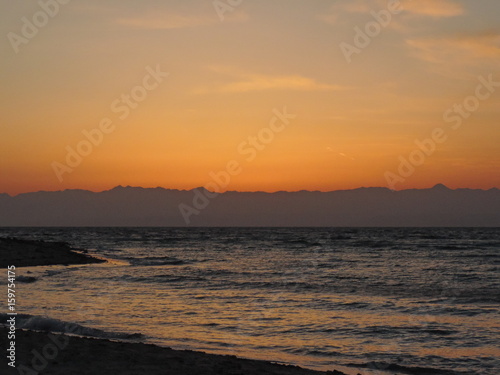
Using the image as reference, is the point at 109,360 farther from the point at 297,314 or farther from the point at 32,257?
the point at 32,257

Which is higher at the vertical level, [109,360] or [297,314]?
[109,360]

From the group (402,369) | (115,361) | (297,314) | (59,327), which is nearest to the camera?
(115,361)

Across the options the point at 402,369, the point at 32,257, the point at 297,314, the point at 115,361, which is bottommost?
the point at 32,257

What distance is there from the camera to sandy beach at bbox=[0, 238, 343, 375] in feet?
39.8

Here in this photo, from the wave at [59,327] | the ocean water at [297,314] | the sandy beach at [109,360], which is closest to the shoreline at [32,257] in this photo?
the ocean water at [297,314]

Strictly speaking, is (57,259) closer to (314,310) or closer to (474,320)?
(314,310)

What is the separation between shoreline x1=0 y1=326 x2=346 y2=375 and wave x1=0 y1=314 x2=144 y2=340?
99.0 inches

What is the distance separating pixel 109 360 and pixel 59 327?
6.34 metres

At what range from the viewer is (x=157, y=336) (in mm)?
17734

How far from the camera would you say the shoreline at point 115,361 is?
12.1 metres

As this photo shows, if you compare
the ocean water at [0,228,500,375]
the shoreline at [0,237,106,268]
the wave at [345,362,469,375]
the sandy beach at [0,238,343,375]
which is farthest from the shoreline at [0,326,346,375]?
the shoreline at [0,237,106,268]

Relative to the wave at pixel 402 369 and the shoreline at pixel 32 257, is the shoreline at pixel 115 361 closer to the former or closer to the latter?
the wave at pixel 402 369

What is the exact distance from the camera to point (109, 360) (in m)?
12.9

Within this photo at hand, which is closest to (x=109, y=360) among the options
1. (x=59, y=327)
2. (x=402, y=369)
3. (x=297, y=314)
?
(x=59, y=327)
